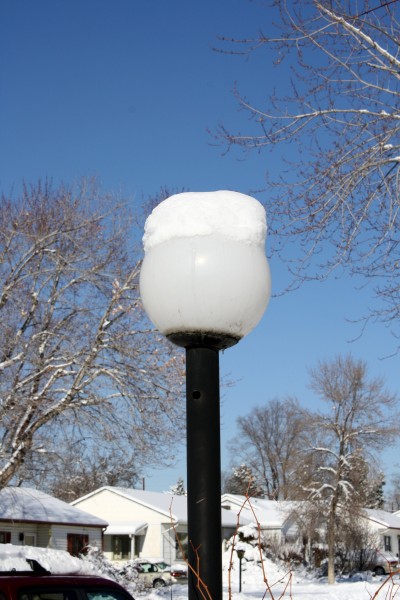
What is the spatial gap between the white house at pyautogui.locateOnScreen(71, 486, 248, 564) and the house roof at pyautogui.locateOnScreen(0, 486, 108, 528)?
344 inches

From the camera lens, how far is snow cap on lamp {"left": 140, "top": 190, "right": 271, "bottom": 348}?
229 cm

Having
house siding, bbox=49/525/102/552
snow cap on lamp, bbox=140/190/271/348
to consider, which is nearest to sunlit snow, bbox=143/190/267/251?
snow cap on lamp, bbox=140/190/271/348

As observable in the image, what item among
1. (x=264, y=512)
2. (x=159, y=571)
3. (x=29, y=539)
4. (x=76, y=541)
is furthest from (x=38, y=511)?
(x=264, y=512)

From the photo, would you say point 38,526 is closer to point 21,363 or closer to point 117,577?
point 117,577

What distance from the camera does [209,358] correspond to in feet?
7.72

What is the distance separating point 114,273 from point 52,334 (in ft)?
7.66

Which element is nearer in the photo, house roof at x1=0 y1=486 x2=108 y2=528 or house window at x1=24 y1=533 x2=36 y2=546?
house roof at x1=0 y1=486 x2=108 y2=528

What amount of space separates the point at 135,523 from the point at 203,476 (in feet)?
148

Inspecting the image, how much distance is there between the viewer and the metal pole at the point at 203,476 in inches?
84.4

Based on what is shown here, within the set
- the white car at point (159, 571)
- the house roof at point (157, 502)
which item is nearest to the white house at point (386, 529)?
the house roof at point (157, 502)

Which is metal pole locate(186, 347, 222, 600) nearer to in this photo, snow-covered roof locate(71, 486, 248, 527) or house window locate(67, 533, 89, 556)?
house window locate(67, 533, 89, 556)

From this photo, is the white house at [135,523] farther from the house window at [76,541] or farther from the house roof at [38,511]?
the house roof at [38,511]

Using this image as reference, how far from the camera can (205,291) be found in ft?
7.48

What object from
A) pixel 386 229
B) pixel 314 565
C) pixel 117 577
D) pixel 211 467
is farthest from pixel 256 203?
pixel 314 565
